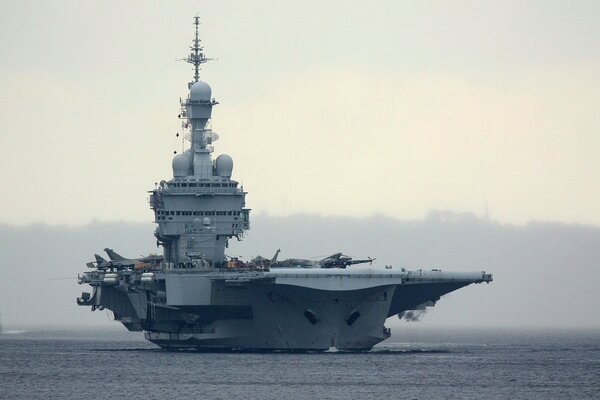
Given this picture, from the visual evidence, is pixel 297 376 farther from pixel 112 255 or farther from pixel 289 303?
pixel 112 255

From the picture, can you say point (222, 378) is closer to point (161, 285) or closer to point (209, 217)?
point (161, 285)

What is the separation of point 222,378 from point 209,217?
1722cm

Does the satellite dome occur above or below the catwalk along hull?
above

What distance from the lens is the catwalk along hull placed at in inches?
1989

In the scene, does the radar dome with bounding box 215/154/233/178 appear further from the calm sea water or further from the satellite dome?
the calm sea water

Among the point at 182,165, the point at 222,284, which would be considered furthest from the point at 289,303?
the point at 182,165

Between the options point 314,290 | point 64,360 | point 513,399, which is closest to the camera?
point 513,399

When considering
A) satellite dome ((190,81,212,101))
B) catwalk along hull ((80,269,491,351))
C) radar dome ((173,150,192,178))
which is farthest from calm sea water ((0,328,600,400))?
satellite dome ((190,81,212,101))

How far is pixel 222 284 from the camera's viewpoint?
5322 cm

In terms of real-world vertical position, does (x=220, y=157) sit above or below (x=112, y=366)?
above

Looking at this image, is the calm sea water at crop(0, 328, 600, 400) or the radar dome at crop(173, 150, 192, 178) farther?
the radar dome at crop(173, 150, 192, 178)

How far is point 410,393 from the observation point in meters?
40.9

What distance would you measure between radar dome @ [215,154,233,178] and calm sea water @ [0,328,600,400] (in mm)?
9224

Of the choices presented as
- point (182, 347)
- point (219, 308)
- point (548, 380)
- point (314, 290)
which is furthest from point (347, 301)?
point (182, 347)
